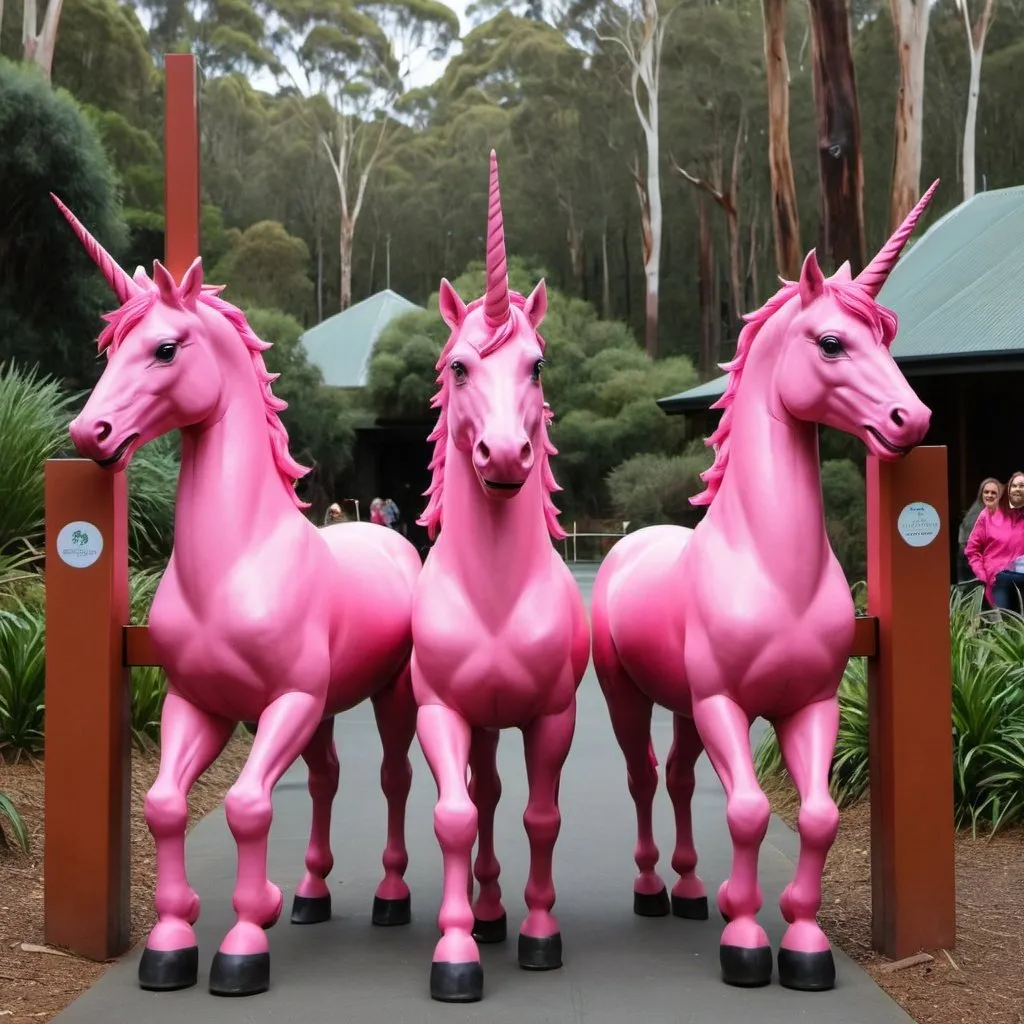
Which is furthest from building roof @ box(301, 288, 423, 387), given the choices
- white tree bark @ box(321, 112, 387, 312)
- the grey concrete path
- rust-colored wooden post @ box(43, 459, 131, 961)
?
rust-colored wooden post @ box(43, 459, 131, 961)

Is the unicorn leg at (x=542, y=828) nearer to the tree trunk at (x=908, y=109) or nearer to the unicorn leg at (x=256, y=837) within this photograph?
the unicorn leg at (x=256, y=837)

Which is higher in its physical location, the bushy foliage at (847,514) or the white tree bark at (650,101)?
the white tree bark at (650,101)

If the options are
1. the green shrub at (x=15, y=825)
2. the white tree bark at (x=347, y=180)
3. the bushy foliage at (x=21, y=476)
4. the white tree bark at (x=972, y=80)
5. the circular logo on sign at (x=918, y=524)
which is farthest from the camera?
the white tree bark at (x=347, y=180)

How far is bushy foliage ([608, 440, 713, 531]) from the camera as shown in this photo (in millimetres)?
24469

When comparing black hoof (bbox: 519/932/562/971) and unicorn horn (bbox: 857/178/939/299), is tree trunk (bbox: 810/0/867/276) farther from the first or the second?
black hoof (bbox: 519/932/562/971)

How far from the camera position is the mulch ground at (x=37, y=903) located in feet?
12.1

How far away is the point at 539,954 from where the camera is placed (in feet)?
12.8

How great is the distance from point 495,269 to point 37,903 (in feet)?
9.85

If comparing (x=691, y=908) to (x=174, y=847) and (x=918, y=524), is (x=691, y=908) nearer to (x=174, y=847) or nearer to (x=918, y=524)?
(x=918, y=524)

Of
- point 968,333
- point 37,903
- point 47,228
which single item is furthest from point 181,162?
point 47,228

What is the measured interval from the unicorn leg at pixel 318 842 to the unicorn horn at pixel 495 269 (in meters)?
1.77

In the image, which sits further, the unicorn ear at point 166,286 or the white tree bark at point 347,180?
the white tree bark at point 347,180

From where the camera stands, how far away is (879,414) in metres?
3.61

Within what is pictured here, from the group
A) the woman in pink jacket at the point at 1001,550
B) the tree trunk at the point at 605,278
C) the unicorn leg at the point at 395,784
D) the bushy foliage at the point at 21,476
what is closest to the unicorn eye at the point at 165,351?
the unicorn leg at the point at 395,784
